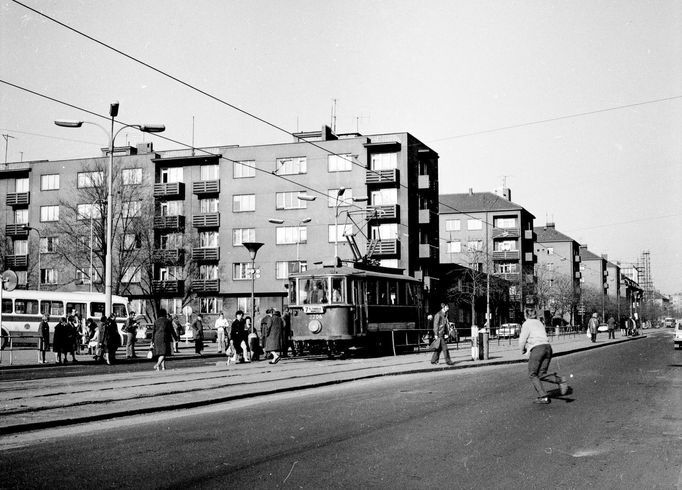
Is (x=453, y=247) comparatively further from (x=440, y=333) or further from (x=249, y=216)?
(x=440, y=333)

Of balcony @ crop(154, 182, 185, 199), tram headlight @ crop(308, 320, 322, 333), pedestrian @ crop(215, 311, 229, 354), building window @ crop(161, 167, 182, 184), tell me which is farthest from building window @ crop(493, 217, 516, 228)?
tram headlight @ crop(308, 320, 322, 333)

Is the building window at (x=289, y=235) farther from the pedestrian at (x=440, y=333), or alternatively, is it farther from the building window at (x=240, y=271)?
the pedestrian at (x=440, y=333)

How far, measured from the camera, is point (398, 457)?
7684mm

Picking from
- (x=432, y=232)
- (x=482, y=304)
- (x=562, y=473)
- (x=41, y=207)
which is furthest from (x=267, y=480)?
(x=482, y=304)

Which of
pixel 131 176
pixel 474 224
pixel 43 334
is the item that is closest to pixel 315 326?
pixel 43 334

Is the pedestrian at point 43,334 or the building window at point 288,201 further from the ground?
the building window at point 288,201

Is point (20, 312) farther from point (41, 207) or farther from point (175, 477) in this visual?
point (175, 477)

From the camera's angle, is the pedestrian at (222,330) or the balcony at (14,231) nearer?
the pedestrian at (222,330)

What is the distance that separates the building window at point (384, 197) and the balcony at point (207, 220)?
12.9m

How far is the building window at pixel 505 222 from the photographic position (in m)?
93.8

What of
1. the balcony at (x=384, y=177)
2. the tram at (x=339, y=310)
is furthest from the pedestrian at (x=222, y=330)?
the balcony at (x=384, y=177)

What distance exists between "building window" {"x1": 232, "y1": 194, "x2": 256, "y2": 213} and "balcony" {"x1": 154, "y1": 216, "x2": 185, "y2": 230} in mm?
4522

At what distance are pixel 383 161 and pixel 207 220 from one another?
50.1 ft

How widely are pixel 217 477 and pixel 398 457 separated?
6.47 ft
